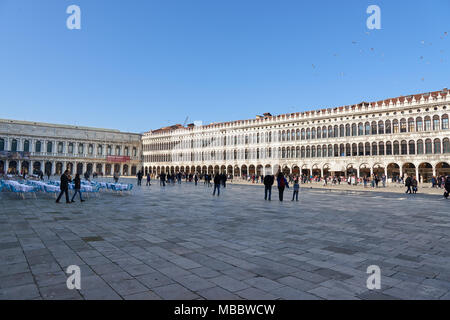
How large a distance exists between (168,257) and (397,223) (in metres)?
6.59

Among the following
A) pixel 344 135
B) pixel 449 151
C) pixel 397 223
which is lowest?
pixel 397 223

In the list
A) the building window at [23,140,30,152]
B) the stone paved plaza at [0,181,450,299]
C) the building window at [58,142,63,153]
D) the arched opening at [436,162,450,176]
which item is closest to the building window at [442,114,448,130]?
the arched opening at [436,162,450,176]

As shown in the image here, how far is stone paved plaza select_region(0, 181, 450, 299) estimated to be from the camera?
3.16m

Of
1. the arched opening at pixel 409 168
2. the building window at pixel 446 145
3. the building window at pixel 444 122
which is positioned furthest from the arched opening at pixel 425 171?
the building window at pixel 444 122

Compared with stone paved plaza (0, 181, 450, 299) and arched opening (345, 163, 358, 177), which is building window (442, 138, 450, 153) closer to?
arched opening (345, 163, 358, 177)

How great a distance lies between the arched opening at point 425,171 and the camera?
37562mm

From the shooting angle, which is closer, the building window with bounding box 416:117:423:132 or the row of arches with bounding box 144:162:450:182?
the row of arches with bounding box 144:162:450:182

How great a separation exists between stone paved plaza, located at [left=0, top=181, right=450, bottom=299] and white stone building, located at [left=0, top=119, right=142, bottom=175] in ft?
220

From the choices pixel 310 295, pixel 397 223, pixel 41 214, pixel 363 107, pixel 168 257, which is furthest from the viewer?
pixel 363 107

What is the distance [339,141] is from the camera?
45281 mm

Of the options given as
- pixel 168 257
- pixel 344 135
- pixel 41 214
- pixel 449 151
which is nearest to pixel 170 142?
pixel 344 135

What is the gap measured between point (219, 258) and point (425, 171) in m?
43.0
